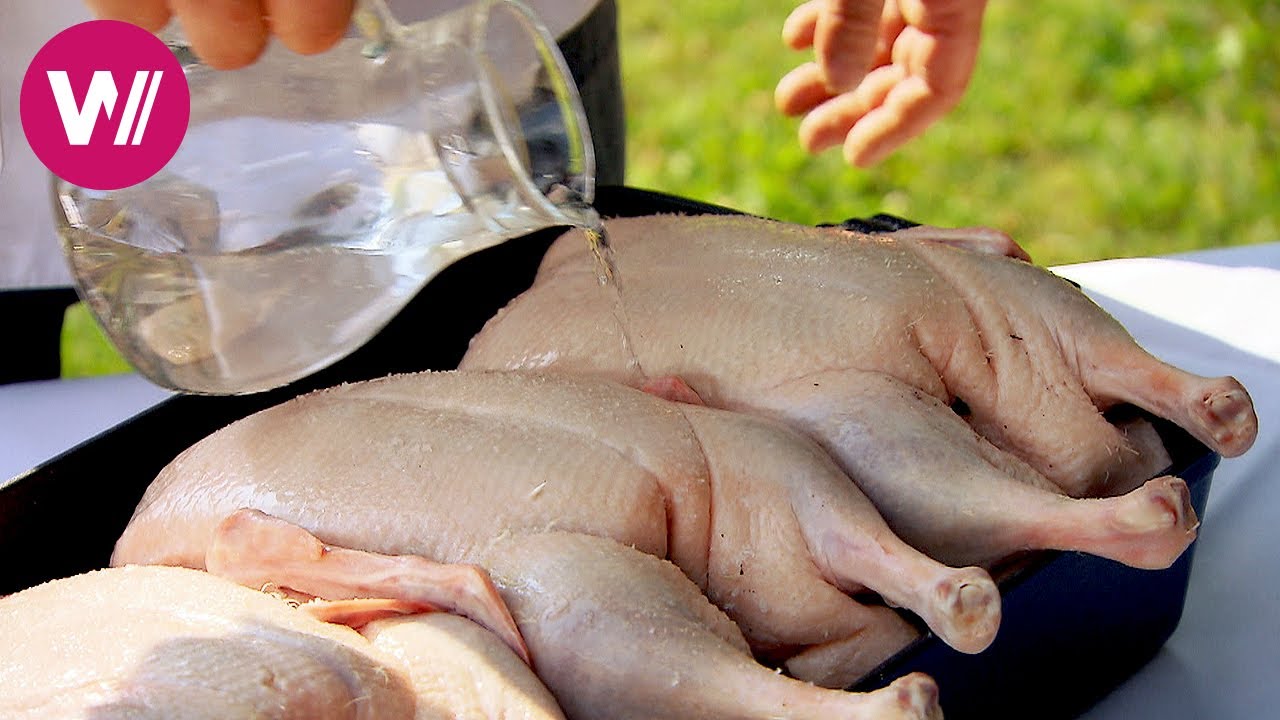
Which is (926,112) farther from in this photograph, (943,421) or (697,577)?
(697,577)

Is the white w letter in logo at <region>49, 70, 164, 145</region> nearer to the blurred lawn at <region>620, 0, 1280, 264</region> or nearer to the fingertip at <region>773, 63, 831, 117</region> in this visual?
the fingertip at <region>773, 63, 831, 117</region>

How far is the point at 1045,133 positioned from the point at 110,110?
2.46m

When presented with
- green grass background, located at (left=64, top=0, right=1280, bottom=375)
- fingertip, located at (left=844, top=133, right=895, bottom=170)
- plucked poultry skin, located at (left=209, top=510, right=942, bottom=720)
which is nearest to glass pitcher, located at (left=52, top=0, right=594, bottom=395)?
plucked poultry skin, located at (left=209, top=510, right=942, bottom=720)

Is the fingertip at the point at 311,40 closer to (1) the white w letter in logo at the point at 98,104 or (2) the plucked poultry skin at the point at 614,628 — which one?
(1) the white w letter in logo at the point at 98,104

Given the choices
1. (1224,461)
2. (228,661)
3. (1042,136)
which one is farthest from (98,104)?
(1042,136)

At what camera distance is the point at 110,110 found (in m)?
0.91

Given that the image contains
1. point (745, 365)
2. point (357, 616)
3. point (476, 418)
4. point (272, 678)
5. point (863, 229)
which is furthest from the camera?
point (863, 229)

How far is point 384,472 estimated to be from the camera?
98 centimetres

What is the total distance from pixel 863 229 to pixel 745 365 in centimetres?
39

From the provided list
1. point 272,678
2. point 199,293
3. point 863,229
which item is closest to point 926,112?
point 863,229

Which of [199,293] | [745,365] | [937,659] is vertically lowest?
[937,659]

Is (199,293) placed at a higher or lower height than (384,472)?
higher

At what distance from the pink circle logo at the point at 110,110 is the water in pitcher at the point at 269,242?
18mm

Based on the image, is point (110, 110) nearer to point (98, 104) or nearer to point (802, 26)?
point (98, 104)
